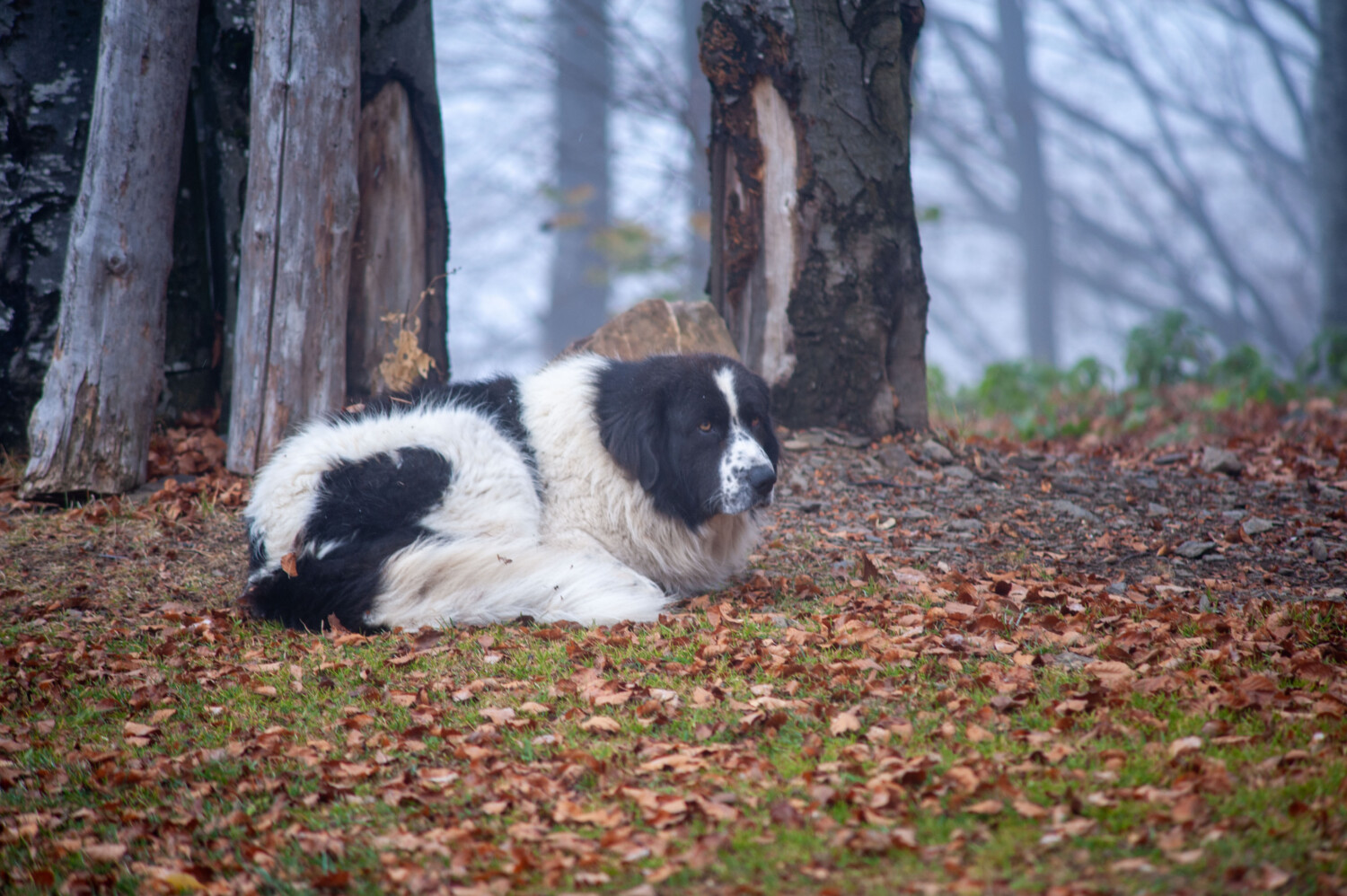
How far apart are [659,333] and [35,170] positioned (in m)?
4.48

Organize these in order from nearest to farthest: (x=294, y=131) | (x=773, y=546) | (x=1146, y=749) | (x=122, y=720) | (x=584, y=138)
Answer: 1. (x=1146, y=749)
2. (x=122, y=720)
3. (x=773, y=546)
4. (x=294, y=131)
5. (x=584, y=138)

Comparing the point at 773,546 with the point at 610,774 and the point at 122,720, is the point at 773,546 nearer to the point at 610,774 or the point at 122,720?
the point at 610,774

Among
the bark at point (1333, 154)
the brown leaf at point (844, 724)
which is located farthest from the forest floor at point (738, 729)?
the bark at point (1333, 154)

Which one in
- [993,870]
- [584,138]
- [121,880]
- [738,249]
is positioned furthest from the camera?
[584,138]

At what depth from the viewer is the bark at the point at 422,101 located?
6.73 metres

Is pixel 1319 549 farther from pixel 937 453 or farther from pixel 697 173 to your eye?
pixel 697 173

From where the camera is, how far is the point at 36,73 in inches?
255

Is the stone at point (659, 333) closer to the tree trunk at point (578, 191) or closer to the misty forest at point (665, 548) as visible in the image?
the misty forest at point (665, 548)

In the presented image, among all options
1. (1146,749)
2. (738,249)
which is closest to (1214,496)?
(738,249)

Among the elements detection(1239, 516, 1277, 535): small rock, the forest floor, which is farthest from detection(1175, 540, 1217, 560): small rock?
detection(1239, 516, 1277, 535): small rock

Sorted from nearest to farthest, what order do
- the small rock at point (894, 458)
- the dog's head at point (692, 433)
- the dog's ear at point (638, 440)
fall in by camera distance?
the dog's head at point (692, 433) < the dog's ear at point (638, 440) < the small rock at point (894, 458)

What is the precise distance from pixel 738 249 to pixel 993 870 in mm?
5743

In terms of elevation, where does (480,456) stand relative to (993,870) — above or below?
above

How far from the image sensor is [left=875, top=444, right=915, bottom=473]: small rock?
6.84 m
